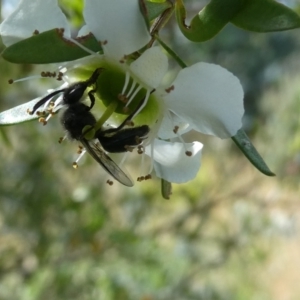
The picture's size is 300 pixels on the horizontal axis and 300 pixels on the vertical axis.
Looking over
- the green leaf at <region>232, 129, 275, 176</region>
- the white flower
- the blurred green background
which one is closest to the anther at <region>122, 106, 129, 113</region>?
the white flower

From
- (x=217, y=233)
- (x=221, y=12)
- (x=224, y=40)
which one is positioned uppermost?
(x=221, y=12)

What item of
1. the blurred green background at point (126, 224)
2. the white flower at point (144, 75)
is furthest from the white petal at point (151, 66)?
the blurred green background at point (126, 224)

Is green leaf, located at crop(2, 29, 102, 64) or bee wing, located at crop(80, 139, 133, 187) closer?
green leaf, located at crop(2, 29, 102, 64)

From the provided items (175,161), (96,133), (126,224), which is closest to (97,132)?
(96,133)

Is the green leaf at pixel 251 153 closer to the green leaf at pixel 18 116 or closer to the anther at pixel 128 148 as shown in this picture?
the anther at pixel 128 148

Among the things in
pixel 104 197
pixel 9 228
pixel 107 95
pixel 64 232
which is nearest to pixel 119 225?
pixel 104 197

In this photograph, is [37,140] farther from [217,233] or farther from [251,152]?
[251,152]

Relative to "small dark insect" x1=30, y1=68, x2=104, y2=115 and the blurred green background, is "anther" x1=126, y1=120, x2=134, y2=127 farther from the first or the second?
the blurred green background
